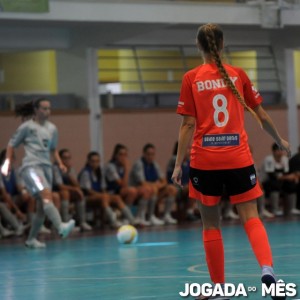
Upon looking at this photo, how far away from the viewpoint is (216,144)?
275 inches

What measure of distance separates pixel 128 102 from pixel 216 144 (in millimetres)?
13902

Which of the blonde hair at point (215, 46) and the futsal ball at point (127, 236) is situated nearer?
the blonde hair at point (215, 46)

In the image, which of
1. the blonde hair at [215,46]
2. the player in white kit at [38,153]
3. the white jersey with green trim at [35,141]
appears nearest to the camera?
the blonde hair at [215,46]

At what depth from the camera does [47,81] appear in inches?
910

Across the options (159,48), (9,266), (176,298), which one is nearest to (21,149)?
(159,48)

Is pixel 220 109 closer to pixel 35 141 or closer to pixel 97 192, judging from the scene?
pixel 35 141

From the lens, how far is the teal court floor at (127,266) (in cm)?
840

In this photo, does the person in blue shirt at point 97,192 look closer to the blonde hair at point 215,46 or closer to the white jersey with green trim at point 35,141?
the white jersey with green trim at point 35,141

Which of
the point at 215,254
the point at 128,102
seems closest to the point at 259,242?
the point at 215,254

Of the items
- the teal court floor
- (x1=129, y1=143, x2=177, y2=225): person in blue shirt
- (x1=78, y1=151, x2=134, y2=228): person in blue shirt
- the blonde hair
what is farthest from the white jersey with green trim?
the blonde hair

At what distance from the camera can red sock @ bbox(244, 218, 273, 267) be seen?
681cm

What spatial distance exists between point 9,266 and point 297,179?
34.1 ft
